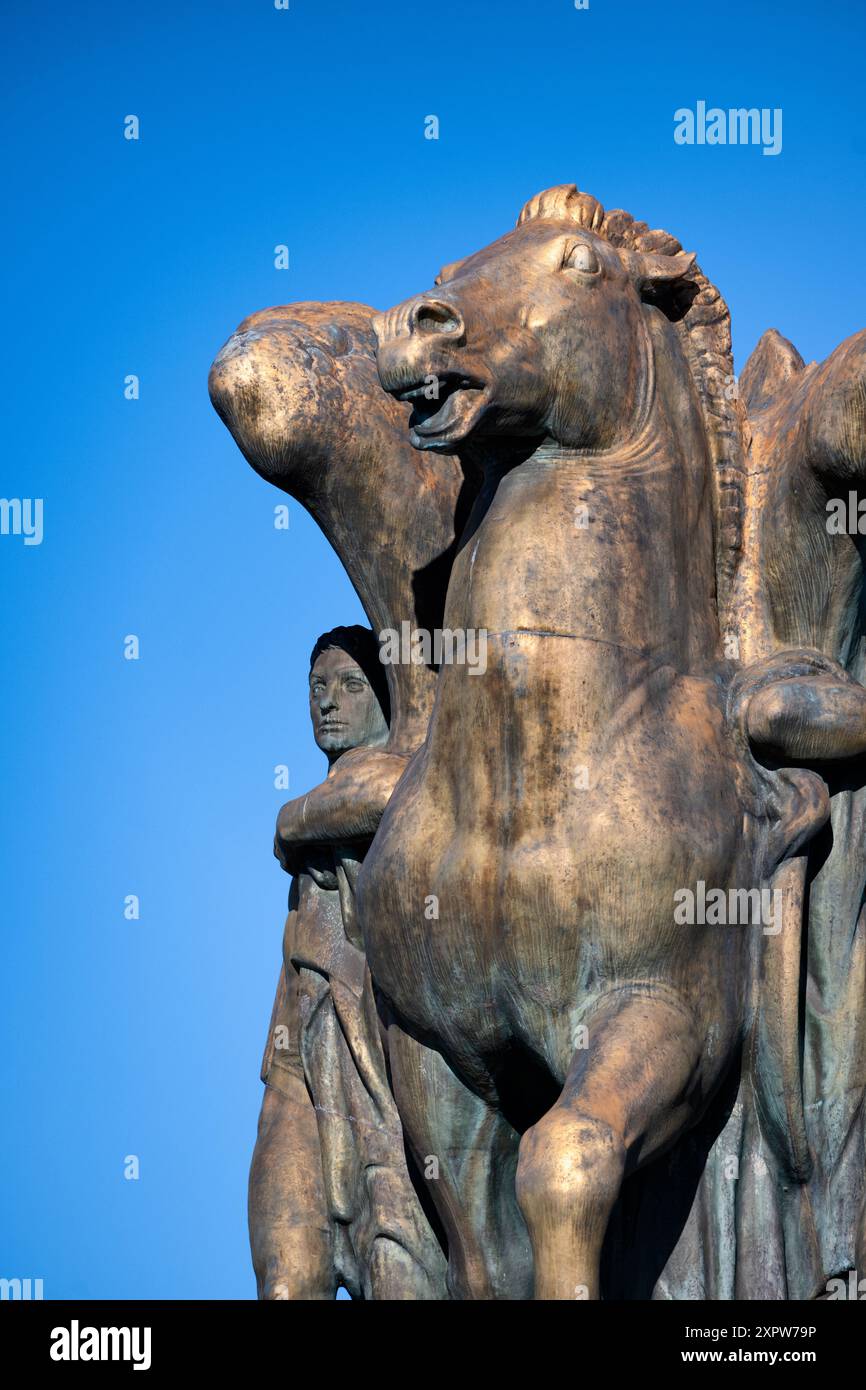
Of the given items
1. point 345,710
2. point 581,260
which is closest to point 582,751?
point 581,260

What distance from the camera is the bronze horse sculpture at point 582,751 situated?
757 centimetres

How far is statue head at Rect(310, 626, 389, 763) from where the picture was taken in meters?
8.99

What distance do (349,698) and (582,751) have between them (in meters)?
1.52

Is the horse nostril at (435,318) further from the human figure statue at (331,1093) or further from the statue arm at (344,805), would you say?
the human figure statue at (331,1093)

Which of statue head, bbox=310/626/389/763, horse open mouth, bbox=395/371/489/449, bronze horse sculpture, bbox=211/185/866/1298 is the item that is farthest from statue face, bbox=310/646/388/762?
horse open mouth, bbox=395/371/489/449

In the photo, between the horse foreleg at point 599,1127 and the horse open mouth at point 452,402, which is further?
the horse open mouth at point 452,402

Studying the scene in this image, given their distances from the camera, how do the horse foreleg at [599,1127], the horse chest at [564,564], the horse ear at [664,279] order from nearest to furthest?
the horse foreleg at [599,1127] → the horse chest at [564,564] → the horse ear at [664,279]

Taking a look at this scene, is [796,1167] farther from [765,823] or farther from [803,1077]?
[765,823]

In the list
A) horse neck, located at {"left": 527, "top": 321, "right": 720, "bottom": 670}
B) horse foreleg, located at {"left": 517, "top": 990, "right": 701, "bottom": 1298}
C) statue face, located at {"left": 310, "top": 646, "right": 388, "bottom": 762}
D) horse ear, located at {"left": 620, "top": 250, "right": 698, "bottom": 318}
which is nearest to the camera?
horse foreleg, located at {"left": 517, "top": 990, "right": 701, "bottom": 1298}

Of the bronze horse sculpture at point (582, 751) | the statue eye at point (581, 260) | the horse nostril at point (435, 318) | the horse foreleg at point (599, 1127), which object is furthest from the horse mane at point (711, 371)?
the horse foreleg at point (599, 1127)

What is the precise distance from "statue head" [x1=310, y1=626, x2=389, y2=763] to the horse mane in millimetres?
1292

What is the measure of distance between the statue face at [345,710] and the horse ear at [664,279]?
62.3 inches

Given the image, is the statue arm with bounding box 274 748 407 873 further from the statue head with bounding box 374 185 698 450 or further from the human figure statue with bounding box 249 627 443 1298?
the statue head with bounding box 374 185 698 450

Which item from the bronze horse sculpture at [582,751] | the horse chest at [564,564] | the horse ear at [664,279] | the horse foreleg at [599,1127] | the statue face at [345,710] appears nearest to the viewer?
the horse foreleg at [599,1127]
